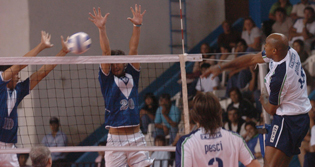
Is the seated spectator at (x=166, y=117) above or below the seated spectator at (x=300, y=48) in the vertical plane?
below

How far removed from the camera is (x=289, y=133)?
3.86 meters

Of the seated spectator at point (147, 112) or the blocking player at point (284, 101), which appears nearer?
the blocking player at point (284, 101)

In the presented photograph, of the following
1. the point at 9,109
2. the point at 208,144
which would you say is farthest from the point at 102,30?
the point at 208,144

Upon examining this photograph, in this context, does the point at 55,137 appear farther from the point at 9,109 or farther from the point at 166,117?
the point at 9,109

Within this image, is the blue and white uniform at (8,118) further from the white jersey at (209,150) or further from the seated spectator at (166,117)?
the seated spectator at (166,117)

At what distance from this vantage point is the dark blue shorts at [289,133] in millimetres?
3834

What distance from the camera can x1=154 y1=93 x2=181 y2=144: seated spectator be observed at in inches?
304

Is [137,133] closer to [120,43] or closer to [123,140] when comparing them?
[123,140]

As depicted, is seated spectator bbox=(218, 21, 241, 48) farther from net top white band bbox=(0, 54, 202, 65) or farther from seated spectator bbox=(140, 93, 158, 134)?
net top white band bbox=(0, 54, 202, 65)

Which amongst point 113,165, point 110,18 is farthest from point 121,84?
point 110,18

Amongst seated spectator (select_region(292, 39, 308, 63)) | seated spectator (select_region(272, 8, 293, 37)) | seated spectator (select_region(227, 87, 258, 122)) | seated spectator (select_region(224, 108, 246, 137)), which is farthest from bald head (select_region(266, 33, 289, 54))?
seated spectator (select_region(272, 8, 293, 37))

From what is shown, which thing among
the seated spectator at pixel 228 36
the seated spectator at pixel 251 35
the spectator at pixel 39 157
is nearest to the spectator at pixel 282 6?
the seated spectator at pixel 251 35

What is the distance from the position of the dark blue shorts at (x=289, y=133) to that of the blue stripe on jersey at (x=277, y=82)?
0.87 ft

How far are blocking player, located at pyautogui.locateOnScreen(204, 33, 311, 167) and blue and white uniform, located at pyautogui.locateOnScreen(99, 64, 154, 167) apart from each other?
5.40 feet
